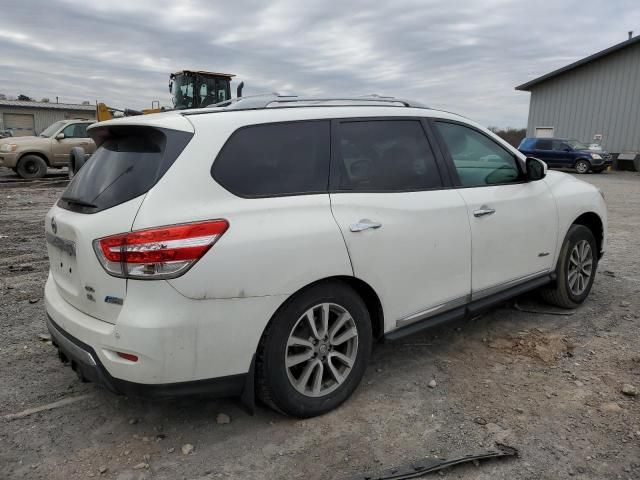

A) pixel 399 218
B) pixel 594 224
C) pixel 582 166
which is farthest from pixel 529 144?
pixel 399 218

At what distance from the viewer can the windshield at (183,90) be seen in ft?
59.2

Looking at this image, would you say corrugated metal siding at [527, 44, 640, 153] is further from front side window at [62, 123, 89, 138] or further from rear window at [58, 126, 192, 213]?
rear window at [58, 126, 192, 213]

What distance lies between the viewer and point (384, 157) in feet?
10.9

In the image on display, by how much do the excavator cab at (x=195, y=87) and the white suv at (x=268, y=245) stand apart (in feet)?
51.4

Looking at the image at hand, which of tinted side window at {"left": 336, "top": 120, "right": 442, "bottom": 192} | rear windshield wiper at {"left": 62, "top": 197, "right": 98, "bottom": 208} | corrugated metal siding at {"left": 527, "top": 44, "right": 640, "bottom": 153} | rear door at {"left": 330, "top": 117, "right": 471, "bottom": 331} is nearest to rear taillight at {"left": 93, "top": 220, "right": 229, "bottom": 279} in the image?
rear windshield wiper at {"left": 62, "top": 197, "right": 98, "bottom": 208}

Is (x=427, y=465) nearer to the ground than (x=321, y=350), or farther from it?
nearer to the ground

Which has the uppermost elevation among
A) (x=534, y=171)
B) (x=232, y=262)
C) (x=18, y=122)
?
(x=18, y=122)

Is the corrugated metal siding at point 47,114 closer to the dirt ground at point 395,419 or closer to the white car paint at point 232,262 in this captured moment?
the dirt ground at point 395,419

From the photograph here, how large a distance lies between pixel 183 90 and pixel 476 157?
626 inches

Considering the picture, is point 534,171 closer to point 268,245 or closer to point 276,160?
point 276,160

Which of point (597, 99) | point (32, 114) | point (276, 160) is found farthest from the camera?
point (32, 114)

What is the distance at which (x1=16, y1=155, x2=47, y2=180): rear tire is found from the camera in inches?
616

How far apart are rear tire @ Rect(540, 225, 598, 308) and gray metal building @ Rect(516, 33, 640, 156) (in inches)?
1025

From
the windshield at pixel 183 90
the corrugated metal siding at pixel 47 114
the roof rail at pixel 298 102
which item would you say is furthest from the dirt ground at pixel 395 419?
the corrugated metal siding at pixel 47 114
